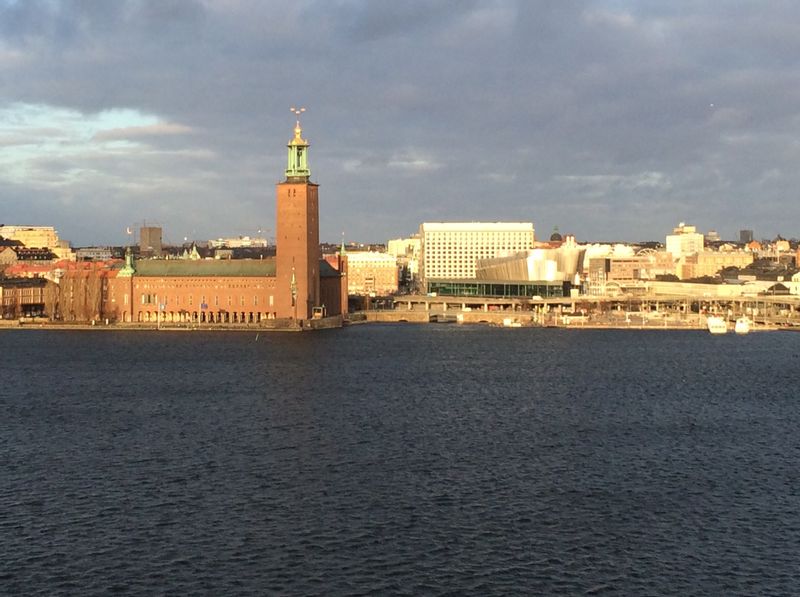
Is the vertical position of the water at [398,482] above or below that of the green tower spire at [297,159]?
below

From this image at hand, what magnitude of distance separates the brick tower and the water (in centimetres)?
2283

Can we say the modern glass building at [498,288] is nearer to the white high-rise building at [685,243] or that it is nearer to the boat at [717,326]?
the boat at [717,326]

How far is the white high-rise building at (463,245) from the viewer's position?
436 ft

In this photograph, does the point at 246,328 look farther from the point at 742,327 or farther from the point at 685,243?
the point at 685,243

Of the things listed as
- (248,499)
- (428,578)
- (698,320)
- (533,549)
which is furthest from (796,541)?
(698,320)

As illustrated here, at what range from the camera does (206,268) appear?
69562 millimetres

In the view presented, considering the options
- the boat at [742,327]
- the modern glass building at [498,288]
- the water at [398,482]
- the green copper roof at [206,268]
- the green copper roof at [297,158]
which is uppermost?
the green copper roof at [297,158]

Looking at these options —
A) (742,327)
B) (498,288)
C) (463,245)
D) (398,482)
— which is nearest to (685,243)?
(463,245)

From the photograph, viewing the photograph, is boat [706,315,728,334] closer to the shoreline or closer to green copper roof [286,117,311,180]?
the shoreline

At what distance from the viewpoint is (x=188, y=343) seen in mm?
56406

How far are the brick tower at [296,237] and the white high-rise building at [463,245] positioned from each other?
66.1 meters

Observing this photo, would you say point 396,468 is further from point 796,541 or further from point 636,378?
point 636,378

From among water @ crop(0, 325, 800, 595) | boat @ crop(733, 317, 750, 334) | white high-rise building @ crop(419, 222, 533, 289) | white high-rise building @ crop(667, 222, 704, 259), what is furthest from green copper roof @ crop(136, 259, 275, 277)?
white high-rise building @ crop(667, 222, 704, 259)

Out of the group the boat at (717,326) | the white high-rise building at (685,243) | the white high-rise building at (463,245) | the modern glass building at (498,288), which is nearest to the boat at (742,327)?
the boat at (717,326)
